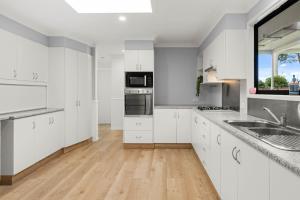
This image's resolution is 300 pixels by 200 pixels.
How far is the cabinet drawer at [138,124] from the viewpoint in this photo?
470cm

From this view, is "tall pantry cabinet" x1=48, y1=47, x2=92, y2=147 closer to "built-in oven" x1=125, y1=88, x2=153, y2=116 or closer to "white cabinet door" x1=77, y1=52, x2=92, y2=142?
"white cabinet door" x1=77, y1=52, x2=92, y2=142

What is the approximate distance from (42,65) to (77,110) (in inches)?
45.1

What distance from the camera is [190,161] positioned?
12.5ft

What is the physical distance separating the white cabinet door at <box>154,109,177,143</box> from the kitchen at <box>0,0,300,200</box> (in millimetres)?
22

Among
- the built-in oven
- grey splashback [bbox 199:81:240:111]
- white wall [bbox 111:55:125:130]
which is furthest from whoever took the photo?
white wall [bbox 111:55:125:130]

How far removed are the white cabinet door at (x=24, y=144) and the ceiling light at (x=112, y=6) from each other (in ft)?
5.90

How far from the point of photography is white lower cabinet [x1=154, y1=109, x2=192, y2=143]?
4.64 m

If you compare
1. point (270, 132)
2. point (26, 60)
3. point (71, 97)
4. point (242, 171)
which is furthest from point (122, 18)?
point (242, 171)

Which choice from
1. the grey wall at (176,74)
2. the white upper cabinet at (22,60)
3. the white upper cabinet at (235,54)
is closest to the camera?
the white upper cabinet at (235,54)

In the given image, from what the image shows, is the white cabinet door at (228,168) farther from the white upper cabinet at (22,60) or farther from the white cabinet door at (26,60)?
the white cabinet door at (26,60)

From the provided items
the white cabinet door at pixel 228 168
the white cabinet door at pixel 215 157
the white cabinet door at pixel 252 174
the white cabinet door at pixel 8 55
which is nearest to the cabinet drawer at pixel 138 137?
the white cabinet door at pixel 215 157

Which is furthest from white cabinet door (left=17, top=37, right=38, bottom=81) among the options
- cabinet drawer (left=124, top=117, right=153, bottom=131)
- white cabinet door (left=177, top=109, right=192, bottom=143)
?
white cabinet door (left=177, top=109, right=192, bottom=143)

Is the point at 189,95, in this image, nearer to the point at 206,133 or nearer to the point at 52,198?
the point at 206,133

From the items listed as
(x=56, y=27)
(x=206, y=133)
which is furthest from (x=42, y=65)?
(x=206, y=133)
